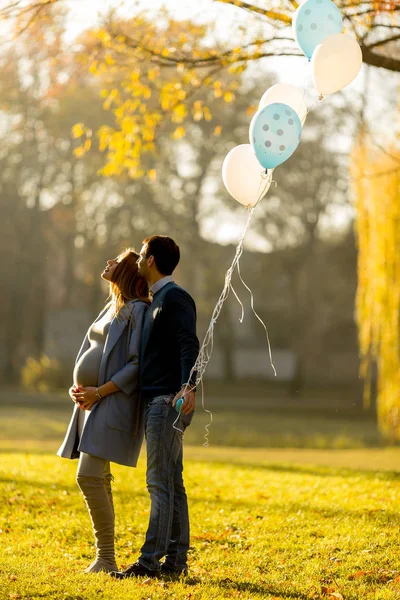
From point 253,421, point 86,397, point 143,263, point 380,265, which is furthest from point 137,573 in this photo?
point 253,421

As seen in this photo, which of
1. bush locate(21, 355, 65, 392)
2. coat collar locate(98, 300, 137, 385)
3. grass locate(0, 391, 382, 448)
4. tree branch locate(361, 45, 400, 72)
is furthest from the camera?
bush locate(21, 355, 65, 392)

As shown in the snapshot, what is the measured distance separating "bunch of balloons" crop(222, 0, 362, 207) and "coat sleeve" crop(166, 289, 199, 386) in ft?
3.95

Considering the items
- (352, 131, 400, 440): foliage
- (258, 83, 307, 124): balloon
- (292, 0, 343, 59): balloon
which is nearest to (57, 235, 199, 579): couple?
(258, 83, 307, 124): balloon

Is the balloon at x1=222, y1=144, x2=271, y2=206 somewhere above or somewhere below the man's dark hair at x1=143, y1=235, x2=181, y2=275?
above

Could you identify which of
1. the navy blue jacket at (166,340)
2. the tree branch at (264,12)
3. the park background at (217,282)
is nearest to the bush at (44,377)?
the park background at (217,282)

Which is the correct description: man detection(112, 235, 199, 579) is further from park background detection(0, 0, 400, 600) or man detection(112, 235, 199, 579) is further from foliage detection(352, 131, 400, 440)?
foliage detection(352, 131, 400, 440)

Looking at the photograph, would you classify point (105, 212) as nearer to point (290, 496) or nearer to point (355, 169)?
point (355, 169)

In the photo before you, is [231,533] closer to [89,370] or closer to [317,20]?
[89,370]

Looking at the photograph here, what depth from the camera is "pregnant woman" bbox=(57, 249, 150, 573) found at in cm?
535

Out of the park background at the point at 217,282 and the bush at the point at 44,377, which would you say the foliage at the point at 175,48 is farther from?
the bush at the point at 44,377

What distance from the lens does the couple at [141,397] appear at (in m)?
5.26

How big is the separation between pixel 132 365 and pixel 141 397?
234 millimetres

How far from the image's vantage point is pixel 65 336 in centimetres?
4334

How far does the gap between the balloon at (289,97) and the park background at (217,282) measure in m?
2.72
